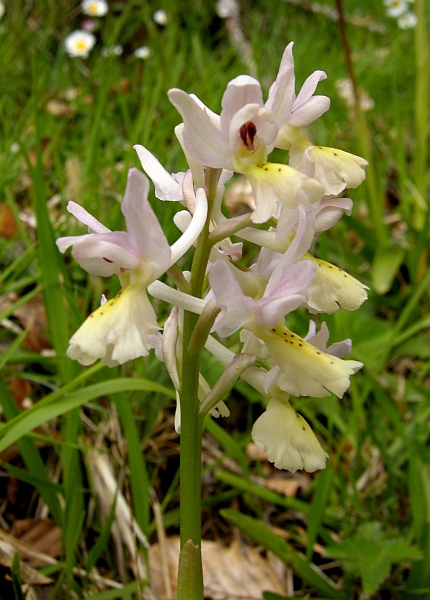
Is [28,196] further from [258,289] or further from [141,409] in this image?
[258,289]

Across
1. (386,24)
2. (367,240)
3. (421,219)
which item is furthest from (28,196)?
(386,24)

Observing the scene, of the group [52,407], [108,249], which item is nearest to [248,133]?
[108,249]

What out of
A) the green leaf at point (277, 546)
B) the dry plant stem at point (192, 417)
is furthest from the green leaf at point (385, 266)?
the dry plant stem at point (192, 417)

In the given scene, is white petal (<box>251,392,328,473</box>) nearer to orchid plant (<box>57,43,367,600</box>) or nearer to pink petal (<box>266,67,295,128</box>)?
orchid plant (<box>57,43,367,600</box>)

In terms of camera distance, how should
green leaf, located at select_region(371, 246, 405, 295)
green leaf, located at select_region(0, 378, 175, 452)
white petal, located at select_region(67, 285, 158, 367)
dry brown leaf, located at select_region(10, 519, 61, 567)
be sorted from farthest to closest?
1. green leaf, located at select_region(371, 246, 405, 295)
2. dry brown leaf, located at select_region(10, 519, 61, 567)
3. green leaf, located at select_region(0, 378, 175, 452)
4. white petal, located at select_region(67, 285, 158, 367)

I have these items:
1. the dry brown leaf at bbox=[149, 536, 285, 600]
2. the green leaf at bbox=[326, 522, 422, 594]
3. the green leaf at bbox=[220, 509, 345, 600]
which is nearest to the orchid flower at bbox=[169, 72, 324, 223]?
the green leaf at bbox=[220, 509, 345, 600]

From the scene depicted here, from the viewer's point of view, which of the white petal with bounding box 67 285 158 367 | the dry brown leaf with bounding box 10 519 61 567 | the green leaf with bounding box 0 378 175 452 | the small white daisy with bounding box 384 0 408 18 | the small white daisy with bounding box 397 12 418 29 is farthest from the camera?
the small white daisy with bounding box 384 0 408 18

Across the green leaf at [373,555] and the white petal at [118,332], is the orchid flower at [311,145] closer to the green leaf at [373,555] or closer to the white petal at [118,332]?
the white petal at [118,332]
